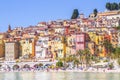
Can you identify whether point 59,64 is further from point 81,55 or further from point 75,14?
point 75,14

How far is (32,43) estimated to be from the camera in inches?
3912

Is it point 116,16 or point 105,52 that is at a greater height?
point 116,16

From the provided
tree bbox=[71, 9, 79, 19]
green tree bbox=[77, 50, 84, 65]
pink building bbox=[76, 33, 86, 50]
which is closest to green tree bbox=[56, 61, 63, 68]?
green tree bbox=[77, 50, 84, 65]

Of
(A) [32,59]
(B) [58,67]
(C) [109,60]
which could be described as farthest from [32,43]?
(C) [109,60]

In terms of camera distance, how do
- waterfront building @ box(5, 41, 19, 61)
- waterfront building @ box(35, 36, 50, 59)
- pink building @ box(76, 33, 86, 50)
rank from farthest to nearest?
waterfront building @ box(5, 41, 19, 61), waterfront building @ box(35, 36, 50, 59), pink building @ box(76, 33, 86, 50)

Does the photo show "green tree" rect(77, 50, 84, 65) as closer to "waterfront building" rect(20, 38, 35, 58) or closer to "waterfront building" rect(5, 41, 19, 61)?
"waterfront building" rect(20, 38, 35, 58)

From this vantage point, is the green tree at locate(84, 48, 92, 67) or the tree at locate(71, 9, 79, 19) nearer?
the green tree at locate(84, 48, 92, 67)

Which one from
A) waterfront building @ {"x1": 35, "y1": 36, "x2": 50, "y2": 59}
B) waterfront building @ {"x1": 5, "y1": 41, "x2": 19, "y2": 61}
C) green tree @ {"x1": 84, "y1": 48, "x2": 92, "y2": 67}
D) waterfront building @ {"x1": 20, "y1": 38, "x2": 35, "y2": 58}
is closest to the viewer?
green tree @ {"x1": 84, "y1": 48, "x2": 92, "y2": 67}

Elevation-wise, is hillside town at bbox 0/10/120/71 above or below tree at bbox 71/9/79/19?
below

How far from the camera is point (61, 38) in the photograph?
312 feet

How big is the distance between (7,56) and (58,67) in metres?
16.7

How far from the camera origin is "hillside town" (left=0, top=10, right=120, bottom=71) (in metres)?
89.8

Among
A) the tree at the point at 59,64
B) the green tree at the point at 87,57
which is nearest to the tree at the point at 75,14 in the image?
the tree at the point at 59,64

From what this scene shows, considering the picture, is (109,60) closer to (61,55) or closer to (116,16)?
(61,55)
